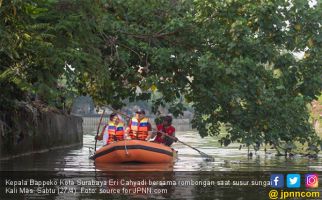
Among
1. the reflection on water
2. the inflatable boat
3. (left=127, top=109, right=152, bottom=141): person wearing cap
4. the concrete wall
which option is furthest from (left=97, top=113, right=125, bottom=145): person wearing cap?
the concrete wall

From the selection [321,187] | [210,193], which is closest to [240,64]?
[321,187]

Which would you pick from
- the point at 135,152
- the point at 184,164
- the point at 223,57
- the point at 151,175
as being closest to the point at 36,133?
the point at 184,164

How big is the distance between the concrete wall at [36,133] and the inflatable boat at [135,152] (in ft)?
11.0

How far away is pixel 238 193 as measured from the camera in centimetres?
1421

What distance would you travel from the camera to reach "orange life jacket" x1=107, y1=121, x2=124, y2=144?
2356 cm

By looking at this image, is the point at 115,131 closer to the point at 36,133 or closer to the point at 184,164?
the point at 184,164

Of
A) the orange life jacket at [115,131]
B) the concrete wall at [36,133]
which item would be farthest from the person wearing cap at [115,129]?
the concrete wall at [36,133]

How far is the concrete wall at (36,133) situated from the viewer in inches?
893

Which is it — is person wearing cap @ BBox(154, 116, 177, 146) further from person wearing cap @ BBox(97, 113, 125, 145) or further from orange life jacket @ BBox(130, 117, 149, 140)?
orange life jacket @ BBox(130, 117, 149, 140)

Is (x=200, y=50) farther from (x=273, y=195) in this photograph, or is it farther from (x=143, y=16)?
(x=273, y=195)

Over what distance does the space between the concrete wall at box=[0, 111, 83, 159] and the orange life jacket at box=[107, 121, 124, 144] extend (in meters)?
3.19

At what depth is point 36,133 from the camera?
26.8 meters

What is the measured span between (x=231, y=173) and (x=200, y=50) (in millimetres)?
4237

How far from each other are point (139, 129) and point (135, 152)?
4.93ft
